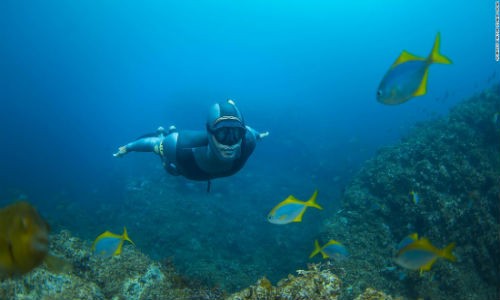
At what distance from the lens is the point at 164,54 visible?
530 feet

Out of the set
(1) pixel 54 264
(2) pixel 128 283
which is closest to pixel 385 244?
(2) pixel 128 283

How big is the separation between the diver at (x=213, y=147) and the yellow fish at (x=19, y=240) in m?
2.60

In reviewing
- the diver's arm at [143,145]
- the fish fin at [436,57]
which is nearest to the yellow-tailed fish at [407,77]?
the fish fin at [436,57]

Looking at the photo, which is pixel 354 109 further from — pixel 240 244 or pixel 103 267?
pixel 103 267

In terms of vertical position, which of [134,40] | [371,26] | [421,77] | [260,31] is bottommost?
[421,77]

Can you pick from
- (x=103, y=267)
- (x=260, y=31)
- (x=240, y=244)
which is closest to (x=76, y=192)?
(x=240, y=244)

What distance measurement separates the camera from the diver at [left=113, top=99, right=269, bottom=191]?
13.3 ft

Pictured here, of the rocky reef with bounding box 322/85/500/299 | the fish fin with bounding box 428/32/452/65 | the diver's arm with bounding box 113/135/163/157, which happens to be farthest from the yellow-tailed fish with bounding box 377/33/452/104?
the rocky reef with bounding box 322/85/500/299

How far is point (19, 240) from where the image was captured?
64.6 inches

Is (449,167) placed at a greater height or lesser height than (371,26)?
lesser

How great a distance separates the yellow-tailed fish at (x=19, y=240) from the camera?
163cm

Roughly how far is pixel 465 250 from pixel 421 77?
703 centimetres

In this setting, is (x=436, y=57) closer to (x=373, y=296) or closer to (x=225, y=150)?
(x=225, y=150)

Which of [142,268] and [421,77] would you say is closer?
[421,77]
